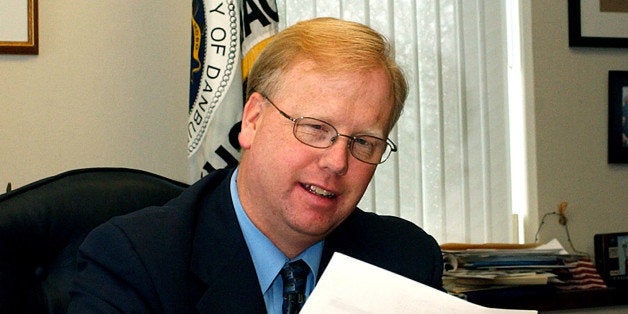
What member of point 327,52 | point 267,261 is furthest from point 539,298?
point 327,52

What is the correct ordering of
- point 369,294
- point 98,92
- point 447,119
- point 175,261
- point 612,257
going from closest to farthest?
1. point 369,294
2. point 175,261
3. point 98,92
4. point 612,257
5. point 447,119

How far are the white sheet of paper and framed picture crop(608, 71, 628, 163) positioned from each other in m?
2.45

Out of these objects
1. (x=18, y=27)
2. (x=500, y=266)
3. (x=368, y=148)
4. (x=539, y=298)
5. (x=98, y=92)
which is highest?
(x=18, y=27)

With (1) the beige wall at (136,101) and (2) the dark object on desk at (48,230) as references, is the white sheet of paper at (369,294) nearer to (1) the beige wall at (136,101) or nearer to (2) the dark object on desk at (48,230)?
(2) the dark object on desk at (48,230)

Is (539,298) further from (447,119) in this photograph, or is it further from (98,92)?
(98,92)

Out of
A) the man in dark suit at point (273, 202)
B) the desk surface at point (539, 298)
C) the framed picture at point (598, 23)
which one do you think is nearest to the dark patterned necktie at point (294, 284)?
the man in dark suit at point (273, 202)

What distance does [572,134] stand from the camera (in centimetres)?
346

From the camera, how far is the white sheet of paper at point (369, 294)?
1.21m

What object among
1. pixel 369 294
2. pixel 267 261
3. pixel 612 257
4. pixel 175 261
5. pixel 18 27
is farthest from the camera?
pixel 612 257

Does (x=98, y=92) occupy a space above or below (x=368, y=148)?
above

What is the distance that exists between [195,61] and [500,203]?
140 centimetres

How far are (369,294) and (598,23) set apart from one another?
2.61 m

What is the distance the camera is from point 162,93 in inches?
123

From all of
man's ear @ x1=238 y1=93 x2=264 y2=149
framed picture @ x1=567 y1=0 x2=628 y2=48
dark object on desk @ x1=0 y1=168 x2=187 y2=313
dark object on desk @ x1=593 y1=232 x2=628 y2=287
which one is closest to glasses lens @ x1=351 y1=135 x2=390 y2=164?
man's ear @ x1=238 y1=93 x2=264 y2=149
